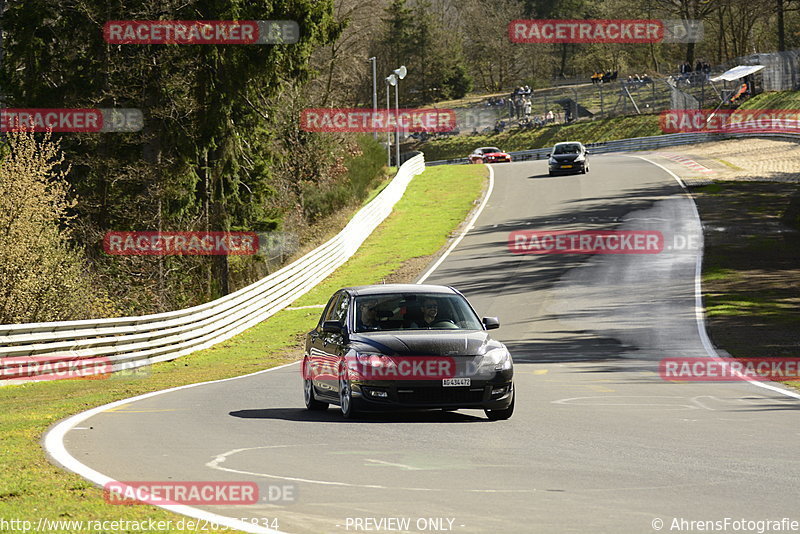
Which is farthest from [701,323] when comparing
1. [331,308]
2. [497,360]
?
[497,360]

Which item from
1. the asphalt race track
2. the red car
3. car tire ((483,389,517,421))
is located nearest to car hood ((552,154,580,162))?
the red car

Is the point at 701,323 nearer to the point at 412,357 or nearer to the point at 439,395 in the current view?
the point at 439,395

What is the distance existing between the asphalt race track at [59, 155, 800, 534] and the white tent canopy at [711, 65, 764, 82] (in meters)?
61.4

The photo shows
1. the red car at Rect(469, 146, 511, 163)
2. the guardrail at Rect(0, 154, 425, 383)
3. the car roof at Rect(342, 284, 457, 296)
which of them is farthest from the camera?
the red car at Rect(469, 146, 511, 163)

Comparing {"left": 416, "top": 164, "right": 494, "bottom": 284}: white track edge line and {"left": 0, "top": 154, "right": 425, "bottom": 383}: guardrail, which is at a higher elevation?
{"left": 416, "top": 164, "right": 494, "bottom": 284}: white track edge line

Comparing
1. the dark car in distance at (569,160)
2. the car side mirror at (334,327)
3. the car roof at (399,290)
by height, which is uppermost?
the dark car in distance at (569,160)

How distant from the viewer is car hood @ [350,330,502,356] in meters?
12.2

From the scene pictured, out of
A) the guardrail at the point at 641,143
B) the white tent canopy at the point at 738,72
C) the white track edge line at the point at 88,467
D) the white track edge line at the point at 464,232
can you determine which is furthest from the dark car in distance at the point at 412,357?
the white tent canopy at the point at 738,72

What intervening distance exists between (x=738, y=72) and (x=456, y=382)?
75.8 meters

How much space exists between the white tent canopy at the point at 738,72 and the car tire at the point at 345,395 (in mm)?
72615

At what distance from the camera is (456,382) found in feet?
39.9

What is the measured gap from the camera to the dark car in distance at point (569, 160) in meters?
61.8

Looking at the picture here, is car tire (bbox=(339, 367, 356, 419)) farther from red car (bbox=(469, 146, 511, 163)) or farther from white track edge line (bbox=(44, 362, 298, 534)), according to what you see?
red car (bbox=(469, 146, 511, 163))

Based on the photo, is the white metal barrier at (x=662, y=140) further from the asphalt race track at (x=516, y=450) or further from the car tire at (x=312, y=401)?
the car tire at (x=312, y=401)
